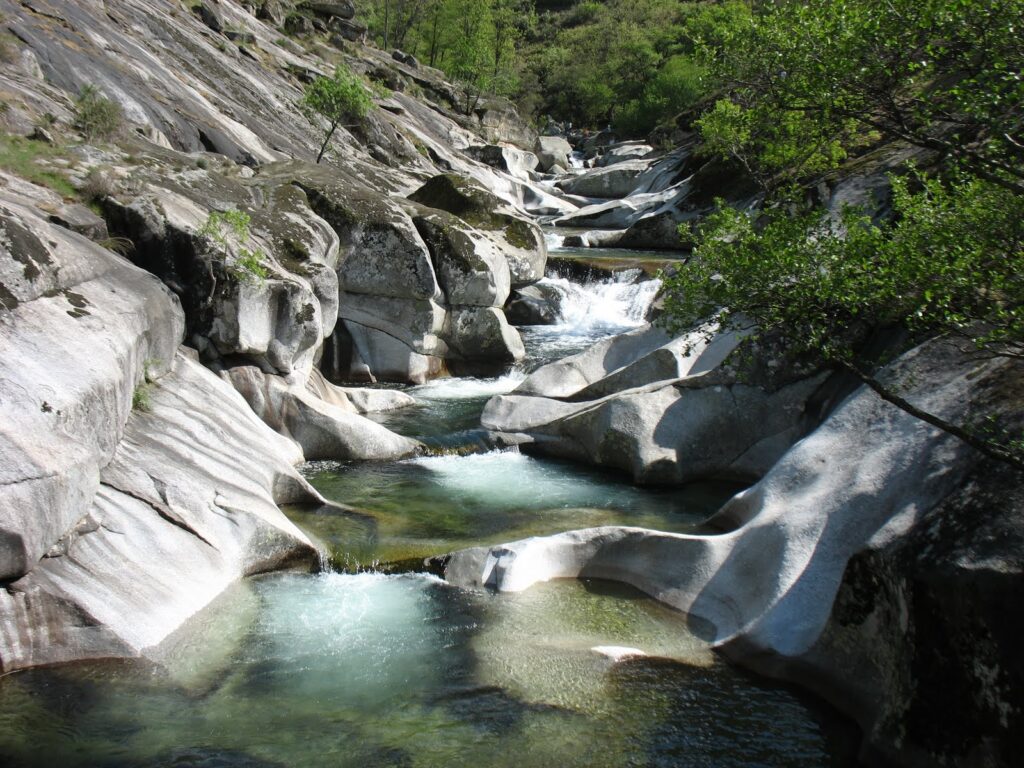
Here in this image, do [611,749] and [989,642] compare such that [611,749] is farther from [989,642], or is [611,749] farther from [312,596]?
[312,596]

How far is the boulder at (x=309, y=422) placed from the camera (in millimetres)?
13547

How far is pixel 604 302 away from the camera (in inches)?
997

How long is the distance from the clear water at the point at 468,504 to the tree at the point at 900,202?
14.8 feet

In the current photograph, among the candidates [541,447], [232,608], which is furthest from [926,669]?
[541,447]

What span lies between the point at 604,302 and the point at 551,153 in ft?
126

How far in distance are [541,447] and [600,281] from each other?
12085 millimetres

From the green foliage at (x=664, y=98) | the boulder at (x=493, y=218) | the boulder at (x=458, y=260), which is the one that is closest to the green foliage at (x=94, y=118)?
the boulder at (x=458, y=260)

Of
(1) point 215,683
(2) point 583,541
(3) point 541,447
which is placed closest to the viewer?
(1) point 215,683

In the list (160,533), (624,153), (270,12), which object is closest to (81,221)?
(160,533)

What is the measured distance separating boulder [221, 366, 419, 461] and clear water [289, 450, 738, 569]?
Result: 0.37m

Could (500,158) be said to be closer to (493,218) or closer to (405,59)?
(405,59)

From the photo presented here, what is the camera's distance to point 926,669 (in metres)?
6.09

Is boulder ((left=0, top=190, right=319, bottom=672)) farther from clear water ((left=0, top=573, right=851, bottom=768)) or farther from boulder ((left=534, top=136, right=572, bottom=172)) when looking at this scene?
boulder ((left=534, top=136, right=572, bottom=172))

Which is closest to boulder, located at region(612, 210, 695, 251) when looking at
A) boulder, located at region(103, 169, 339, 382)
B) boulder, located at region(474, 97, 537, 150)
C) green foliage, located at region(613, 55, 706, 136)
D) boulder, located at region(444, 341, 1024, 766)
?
boulder, located at region(103, 169, 339, 382)
